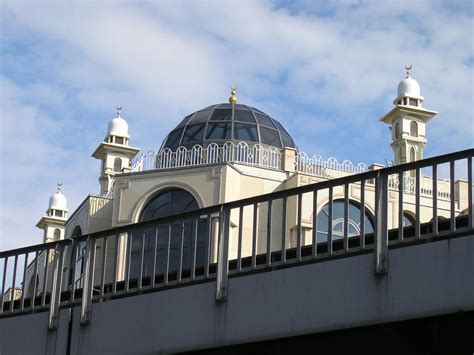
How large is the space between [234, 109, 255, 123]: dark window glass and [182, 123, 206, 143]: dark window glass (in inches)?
54.4

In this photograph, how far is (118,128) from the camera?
4625 cm

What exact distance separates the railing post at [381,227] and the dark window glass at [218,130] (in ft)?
91.7

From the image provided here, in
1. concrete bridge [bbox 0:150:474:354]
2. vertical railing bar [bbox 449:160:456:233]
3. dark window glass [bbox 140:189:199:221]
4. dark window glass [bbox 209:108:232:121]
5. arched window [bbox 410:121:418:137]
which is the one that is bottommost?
concrete bridge [bbox 0:150:474:354]

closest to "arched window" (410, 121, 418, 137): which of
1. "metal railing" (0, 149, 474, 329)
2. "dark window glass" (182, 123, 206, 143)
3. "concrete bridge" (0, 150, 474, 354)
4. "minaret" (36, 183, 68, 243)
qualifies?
"dark window glass" (182, 123, 206, 143)

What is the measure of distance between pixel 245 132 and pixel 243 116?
101cm

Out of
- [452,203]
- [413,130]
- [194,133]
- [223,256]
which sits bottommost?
[223,256]

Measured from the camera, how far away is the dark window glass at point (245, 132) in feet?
126

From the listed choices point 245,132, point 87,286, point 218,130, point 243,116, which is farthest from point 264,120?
point 87,286

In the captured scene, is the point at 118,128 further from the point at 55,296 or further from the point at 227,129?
the point at 55,296

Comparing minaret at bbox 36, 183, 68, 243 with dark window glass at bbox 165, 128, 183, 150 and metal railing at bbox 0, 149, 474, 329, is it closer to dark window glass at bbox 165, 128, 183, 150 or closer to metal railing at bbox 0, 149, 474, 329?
dark window glass at bbox 165, 128, 183, 150

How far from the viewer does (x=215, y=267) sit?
38.1 feet

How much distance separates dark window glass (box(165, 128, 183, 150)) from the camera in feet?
129

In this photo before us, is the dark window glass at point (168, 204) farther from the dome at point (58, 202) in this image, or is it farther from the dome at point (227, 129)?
the dome at point (58, 202)

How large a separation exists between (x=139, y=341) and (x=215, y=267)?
4.12 ft
